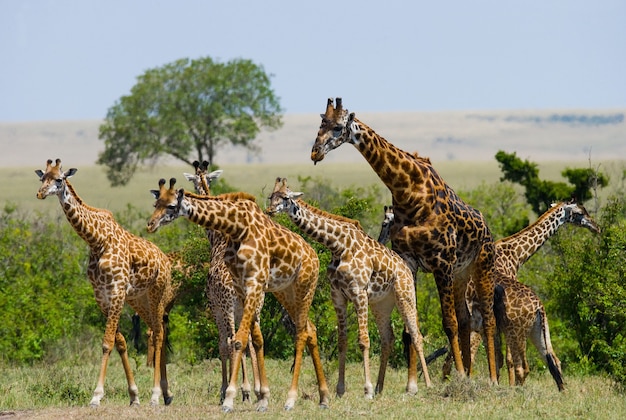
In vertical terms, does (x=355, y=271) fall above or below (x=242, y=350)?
above

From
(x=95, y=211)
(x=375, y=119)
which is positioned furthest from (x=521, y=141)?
(x=95, y=211)

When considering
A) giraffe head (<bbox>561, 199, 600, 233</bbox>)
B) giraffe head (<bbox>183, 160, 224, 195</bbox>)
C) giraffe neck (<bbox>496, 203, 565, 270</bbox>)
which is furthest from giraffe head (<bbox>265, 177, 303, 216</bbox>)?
giraffe head (<bbox>561, 199, 600, 233</bbox>)

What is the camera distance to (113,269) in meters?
13.2

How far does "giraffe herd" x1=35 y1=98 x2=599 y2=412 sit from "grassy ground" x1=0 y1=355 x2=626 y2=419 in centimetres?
38

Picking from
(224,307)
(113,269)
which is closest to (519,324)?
(224,307)

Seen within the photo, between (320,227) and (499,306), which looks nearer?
(320,227)

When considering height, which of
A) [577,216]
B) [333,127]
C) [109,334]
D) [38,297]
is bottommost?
[38,297]

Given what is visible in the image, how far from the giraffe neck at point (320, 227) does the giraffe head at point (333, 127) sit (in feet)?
3.54

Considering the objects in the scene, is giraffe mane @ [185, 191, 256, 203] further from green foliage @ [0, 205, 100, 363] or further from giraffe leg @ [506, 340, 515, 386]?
green foliage @ [0, 205, 100, 363]

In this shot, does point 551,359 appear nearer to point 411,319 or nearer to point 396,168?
point 411,319

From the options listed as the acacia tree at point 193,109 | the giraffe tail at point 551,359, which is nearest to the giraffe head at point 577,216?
the giraffe tail at point 551,359

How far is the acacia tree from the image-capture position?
49.2 m

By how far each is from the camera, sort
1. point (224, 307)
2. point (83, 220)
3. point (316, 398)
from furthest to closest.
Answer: point (224, 307), point (316, 398), point (83, 220)

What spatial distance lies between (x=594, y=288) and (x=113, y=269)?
785 centimetres
